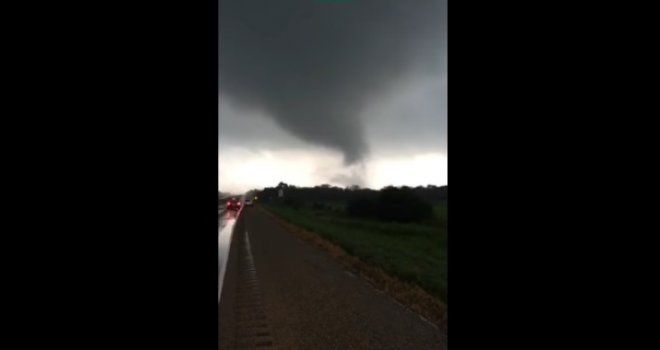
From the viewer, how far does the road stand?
216 inches

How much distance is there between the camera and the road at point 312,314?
18.0 ft

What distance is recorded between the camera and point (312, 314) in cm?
684
